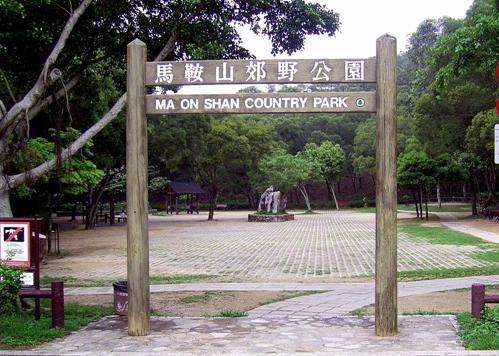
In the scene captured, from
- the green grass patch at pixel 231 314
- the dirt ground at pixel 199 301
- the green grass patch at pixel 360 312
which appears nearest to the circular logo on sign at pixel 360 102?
the green grass patch at pixel 360 312

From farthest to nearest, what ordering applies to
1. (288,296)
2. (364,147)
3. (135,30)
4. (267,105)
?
1. (364,147)
2. (135,30)
3. (288,296)
4. (267,105)

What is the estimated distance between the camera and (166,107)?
7.66m

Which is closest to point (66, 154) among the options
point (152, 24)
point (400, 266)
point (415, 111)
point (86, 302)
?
point (86, 302)

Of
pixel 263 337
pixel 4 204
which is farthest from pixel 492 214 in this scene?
pixel 4 204

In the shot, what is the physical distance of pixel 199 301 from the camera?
1002 centimetres

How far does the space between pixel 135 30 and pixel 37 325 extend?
6.34m

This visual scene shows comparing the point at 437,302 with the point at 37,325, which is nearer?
the point at 37,325

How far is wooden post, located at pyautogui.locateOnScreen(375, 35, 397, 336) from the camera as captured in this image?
23.5 feet

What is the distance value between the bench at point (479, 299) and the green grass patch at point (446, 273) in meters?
4.52

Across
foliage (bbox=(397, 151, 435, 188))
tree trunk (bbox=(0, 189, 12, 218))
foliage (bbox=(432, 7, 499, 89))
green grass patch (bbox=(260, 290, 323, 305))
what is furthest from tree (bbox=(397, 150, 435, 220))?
tree trunk (bbox=(0, 189, 12, 218))

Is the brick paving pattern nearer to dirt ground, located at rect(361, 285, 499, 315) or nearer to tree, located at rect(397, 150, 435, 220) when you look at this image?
dirt ground, located at rect(361, 285, 499, 315)

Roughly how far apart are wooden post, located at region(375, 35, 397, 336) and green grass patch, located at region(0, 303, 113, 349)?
13.4 ft

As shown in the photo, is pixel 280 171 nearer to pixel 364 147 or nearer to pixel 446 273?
pixel 364 147

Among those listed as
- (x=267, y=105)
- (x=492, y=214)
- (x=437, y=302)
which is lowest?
(x=437, y=302)
